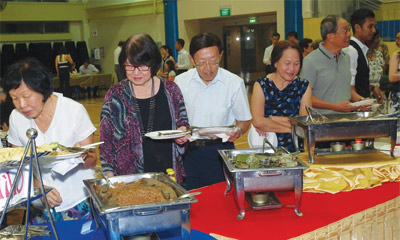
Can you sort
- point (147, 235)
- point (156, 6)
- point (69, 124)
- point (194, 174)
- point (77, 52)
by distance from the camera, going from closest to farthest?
point (147, 235)
point (69, 124)
point (194, 174)
point (156, 6)
point (77, 52)

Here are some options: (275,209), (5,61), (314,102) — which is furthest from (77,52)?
(275,209)

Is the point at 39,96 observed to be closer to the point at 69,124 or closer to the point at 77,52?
the point at 69,124

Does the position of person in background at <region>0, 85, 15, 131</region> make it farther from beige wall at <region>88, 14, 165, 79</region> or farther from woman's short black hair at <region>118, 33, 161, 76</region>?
beige wall at <region>88, 14, 165, 79</region>

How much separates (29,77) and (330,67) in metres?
1.79

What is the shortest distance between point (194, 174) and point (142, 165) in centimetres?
41

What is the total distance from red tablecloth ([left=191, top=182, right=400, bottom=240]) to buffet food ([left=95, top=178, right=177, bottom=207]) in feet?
0.87

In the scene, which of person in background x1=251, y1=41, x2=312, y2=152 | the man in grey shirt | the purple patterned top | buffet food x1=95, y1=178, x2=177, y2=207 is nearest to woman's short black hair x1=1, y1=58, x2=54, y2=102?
the purple patterned top

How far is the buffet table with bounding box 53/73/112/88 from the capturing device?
11.5 metres

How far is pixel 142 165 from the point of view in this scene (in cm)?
197

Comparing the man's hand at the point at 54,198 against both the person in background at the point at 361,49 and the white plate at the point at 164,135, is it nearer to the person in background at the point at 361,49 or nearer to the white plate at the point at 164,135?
the white plate at the point at 164,135

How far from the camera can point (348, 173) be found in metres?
2.03

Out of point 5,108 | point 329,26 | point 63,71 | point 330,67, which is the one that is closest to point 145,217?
point 330,67

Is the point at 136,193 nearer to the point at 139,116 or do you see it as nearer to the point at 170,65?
the point at 139,116

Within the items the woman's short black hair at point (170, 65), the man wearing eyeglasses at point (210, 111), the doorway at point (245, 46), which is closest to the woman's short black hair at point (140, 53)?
the man wearing eyeglasses at point (210, 111)
